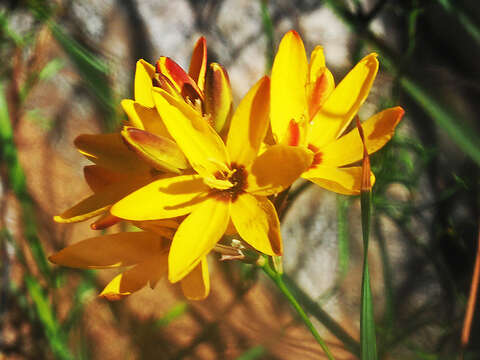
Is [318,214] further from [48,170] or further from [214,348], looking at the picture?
[48,170]

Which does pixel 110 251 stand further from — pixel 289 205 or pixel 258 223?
pixel 289 205

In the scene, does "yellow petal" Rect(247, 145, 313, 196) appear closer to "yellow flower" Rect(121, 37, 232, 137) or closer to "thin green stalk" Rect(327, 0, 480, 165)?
"yellow flower" Rect(121, 37, 232, 137)

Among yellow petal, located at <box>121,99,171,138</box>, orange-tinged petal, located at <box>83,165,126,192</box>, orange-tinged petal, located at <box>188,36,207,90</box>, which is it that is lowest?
orange-tinged petal, located at <box>83,165,126,192</box>

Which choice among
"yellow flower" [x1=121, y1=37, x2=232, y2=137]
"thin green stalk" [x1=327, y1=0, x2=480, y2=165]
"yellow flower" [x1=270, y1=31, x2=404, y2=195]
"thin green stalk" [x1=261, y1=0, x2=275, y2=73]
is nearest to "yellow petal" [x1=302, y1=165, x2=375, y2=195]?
Answer: "yellow flower" [x1=270, y1=31, x2=404, y2=195]

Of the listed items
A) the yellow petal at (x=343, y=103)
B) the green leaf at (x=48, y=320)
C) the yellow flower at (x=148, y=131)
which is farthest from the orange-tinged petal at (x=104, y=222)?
the green leaf at (x=48, y=320)

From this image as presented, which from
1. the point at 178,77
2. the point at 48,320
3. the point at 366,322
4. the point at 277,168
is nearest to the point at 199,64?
the point at 178,77

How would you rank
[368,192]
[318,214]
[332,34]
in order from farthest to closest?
[332,34], [318,214], [368,192]

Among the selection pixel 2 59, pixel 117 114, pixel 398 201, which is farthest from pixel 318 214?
pixel 2 59
